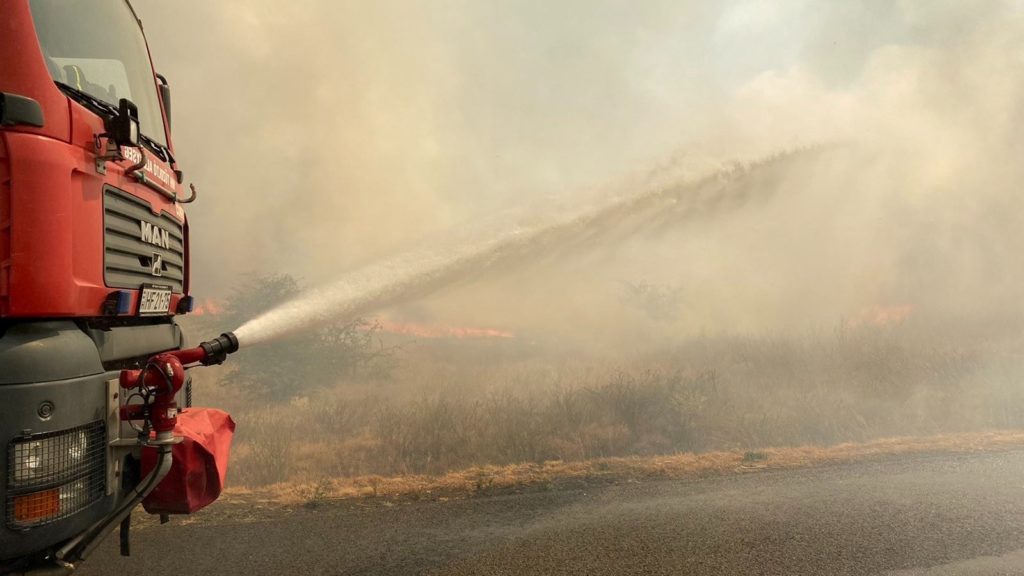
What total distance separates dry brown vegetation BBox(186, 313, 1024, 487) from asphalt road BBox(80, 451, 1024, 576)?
77cm

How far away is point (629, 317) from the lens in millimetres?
16047

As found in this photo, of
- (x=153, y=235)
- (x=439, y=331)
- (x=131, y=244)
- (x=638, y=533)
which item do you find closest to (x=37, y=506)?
(x=131, y=244)

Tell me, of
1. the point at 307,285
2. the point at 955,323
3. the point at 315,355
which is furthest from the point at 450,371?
the point at 955,323

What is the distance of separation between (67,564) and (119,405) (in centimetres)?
62

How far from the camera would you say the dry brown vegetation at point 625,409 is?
6.24 m

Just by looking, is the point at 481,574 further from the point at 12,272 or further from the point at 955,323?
the point at 955,323

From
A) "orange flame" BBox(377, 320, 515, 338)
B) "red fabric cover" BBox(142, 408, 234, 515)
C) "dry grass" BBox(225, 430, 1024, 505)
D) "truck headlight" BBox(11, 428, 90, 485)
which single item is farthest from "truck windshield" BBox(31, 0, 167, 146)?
"orange flame" BBox(377, 320, 515, 338)

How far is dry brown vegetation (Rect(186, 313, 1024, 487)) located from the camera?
20.5ft

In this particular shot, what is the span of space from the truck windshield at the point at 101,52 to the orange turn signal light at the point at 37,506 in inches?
65.7

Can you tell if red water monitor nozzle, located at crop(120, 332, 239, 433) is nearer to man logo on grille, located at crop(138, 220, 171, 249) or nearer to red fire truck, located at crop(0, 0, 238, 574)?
red fire truck, located at crop(0, 0, 238, 574)

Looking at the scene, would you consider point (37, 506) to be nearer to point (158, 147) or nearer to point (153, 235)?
point (153, 235)

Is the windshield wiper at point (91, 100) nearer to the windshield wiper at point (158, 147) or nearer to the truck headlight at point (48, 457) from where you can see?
the windshield wiper at point (158, 147)

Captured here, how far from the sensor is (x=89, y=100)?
2834mm

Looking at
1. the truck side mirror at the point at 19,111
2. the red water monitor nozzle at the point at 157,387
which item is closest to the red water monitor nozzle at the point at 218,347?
the red water monitor nozzle at the point at 157,387
